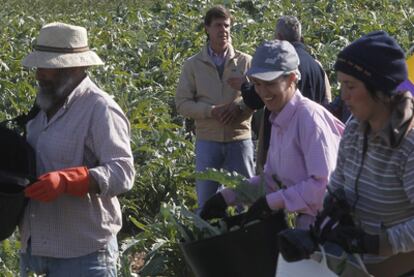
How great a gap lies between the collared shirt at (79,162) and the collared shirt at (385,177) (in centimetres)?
100

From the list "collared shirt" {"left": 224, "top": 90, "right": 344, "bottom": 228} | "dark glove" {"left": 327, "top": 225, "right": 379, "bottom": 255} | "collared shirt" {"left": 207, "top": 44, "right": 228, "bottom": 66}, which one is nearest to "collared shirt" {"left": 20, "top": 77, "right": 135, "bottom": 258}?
"collared shirt" {"left": 224, "top": 90, "right": 344, "bottom": 228}

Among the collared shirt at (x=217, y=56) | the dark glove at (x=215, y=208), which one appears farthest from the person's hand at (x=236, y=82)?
the dark glove at (x=215, y=208)

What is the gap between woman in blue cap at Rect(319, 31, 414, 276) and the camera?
145 inches

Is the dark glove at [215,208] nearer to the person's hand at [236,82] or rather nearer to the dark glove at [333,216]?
the dark glove at [333,216]

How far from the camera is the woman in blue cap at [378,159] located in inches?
145

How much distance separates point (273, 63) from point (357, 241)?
3.96 feet

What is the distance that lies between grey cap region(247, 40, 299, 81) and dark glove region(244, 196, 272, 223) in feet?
1.87

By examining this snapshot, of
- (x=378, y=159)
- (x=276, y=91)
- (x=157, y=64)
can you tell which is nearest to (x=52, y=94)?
(x=276, y=91)

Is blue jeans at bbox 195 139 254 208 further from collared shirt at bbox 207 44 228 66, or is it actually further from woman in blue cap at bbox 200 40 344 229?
woman in blue cap at bbox 200 40 344 229

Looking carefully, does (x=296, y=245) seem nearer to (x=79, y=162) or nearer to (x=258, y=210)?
(x=258, y=210)

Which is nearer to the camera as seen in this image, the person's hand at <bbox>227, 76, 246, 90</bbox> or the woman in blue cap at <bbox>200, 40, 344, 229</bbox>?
the woman in blue cap at <bbox>200, 40, 344, 229</bbox>

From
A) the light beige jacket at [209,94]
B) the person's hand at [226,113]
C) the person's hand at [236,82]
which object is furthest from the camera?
the light beige jacket at [209,94]

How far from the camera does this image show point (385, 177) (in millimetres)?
3744

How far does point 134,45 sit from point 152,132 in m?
5.43
